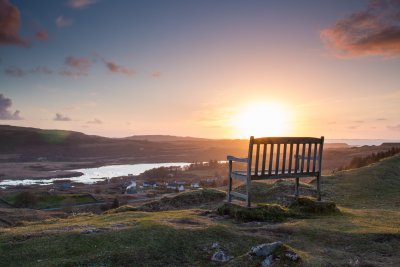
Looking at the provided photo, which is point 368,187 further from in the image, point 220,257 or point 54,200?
point 54,200

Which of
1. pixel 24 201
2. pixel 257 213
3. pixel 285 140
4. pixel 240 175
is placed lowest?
pixel 24 201

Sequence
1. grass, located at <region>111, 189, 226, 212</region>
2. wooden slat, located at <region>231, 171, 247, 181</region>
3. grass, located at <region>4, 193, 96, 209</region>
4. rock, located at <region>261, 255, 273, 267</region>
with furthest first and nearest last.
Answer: grass, located at <region>4, 193, 96, 209</region> → grass, located at <region>111, 189, 226, 212</region> → wooden slat, located at <region>231, 171, 247, 181</region> → rock, located at <region>261, 255, 273, 267</region>

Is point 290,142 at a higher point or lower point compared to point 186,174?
higher

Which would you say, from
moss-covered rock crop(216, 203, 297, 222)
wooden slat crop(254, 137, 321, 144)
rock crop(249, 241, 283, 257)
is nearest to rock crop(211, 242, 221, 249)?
rock crop(249, 241, 283, 257)

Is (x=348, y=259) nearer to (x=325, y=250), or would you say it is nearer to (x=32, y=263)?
(x=325, y=250)

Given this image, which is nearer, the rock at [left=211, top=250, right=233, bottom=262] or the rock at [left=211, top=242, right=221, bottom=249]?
the rock at [left=211, top=250, right=233, bottom=262]

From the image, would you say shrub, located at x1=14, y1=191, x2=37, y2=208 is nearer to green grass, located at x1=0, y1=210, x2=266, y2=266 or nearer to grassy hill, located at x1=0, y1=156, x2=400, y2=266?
grassy hill, located at x1=0, y1=156, x2=400, y2=266

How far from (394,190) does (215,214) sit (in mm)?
15234

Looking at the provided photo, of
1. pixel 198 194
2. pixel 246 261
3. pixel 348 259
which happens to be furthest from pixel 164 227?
pixel 198 194

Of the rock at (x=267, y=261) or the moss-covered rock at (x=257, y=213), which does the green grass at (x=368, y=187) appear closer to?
the moss-covered rock at (x=257, y=213)

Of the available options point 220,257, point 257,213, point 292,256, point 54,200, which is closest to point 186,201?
point 257,213

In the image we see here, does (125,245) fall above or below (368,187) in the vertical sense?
below

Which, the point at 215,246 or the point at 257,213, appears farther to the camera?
the point at 257,213

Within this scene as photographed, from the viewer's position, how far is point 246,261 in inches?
338
